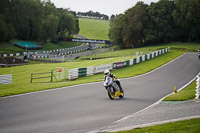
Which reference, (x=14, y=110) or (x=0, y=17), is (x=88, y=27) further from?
(x=14, y=110)

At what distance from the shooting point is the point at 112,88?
53.9 feet

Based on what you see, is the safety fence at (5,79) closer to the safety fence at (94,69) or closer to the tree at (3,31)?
the safety fence at (94,69)

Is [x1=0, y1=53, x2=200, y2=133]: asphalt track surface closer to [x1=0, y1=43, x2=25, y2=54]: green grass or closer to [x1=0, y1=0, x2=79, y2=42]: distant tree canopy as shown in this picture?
[x1=0, y1=43, x2=25, y2=54]: green grass

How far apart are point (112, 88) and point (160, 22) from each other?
74.7 metres

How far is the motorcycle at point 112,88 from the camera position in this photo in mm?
16016

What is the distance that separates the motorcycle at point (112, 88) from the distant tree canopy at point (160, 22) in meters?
72.1

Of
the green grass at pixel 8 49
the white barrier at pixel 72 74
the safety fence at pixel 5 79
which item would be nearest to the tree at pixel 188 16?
the green grass at pixel 8 49

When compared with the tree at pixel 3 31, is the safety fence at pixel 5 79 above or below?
below

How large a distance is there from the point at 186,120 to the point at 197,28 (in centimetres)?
8209

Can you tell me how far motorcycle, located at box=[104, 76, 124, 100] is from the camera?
1602cm

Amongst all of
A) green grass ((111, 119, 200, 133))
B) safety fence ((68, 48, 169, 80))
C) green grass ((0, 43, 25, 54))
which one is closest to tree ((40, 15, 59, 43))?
green grass ((0, 43, 25, 54))

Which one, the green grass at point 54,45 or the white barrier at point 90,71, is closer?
the white barrier at point 90,71

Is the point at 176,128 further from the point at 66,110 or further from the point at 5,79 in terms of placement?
the point at 5,79

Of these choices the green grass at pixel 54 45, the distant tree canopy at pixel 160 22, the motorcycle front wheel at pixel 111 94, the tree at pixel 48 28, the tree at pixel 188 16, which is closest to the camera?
the motorcycle front wheel at pixel 111 94
